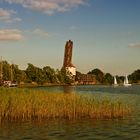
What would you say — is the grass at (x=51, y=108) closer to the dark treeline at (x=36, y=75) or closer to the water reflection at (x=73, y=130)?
the water reflection at (x=73, y=130)

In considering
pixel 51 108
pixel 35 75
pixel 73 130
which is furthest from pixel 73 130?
pixel 35 75

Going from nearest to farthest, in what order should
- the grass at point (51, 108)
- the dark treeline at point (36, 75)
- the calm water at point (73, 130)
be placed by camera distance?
the calm water at point (73, 130) < the grass at point (51, 108) < the dark treeline at point (36, 75)

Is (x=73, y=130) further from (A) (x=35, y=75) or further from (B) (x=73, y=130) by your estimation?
(A) (x=35, y=75)

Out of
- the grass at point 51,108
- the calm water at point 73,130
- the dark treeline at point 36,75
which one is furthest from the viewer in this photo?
the dark treeline at point 36,75

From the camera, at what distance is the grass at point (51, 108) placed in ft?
77.4

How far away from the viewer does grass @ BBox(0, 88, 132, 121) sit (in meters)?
23.6

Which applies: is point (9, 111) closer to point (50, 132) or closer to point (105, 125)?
point (50, 132)

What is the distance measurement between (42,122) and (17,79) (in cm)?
11414

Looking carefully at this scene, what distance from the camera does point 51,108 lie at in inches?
973

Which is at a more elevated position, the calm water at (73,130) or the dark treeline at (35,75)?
the dark treeline at (35,75)

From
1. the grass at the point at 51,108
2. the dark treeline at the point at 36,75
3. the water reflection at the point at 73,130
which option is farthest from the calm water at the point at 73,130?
the dark treeline at the point at 36,75

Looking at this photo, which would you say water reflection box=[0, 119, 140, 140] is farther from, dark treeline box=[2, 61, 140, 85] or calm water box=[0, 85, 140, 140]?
dark treeline box=[2, 61, 140, 85]

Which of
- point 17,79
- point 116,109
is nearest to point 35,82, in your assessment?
point 17,79

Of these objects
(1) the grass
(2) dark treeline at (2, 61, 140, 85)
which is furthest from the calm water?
(2) dark treeline at (2, 61, 140, 85)
